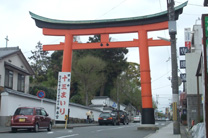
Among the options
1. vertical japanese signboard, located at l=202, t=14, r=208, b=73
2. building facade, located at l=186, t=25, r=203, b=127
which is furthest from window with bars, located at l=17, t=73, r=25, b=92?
vertical japanese signboard, located at l=202, t=14, r=208, b=73

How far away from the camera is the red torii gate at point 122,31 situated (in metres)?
22.8

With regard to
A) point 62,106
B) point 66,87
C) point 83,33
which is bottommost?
point 62,106

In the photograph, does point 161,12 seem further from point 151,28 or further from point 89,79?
point 89,79

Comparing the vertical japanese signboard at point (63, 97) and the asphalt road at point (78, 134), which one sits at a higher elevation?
the vertical japanese signboard at point (63, 97)

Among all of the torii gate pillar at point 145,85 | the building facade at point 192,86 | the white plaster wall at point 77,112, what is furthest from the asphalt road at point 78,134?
the white plaster wall at point 77,112

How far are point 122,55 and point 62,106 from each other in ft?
98.3

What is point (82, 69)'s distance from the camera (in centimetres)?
4422

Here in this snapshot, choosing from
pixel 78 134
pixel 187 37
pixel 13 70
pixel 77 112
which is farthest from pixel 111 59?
pixel 78 134

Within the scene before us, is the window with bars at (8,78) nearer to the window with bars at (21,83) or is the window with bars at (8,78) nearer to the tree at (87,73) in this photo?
the window with bars at (21,83)

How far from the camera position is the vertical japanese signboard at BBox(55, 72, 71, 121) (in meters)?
23.4

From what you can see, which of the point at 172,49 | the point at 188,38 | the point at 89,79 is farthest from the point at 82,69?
the point at 172,49

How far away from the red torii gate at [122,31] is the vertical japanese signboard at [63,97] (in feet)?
2.64

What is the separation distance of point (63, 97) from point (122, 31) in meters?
6.94

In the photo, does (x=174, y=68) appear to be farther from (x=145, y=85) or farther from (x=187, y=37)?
(x=187, y=37)
